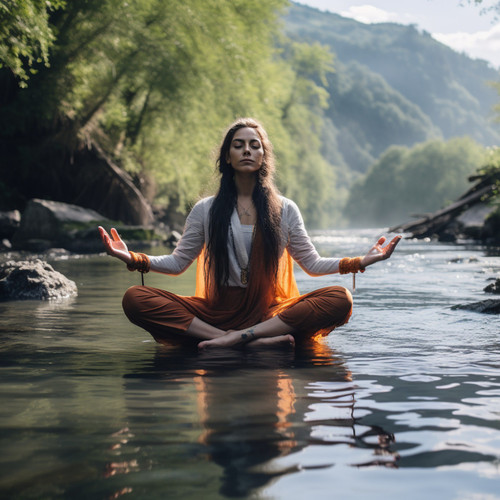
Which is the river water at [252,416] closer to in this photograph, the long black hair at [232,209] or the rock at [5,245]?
the long black hair at [232,209]

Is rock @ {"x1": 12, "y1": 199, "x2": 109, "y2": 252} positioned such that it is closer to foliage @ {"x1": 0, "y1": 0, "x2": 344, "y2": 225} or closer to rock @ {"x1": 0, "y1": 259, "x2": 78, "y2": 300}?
foliage @ {"x1": 0, "y1": 0, "x2": 344, "y2": 225}

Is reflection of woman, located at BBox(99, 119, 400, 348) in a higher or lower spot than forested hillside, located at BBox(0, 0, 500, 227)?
lower

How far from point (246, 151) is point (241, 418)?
→ 2.56 m

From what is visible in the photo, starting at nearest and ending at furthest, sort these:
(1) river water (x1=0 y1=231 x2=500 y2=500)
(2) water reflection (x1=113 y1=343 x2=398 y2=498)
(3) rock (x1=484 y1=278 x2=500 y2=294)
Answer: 1. (1) river water (x1=0 y1=231 x2=500 y2=500)
2. (2) water reflection (x1=113 y1=343 x2=398 y2=498)
3. (3) rock (x1=484 y1=278 x2=500 y2=294)

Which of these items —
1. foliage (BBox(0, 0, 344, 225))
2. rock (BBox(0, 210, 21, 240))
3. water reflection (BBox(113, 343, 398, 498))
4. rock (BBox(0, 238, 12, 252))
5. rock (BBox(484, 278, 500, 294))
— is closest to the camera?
water reflection (BBox(113, 343, 398, 498))

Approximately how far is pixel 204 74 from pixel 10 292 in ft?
57.3

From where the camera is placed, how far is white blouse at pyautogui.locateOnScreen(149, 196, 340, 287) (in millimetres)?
5352

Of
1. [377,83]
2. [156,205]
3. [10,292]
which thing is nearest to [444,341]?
[10,292]

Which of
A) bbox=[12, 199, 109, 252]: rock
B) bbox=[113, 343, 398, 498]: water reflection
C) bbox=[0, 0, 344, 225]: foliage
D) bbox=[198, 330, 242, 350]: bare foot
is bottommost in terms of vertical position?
bbox=[113, 343, 398, 498]: water reflection

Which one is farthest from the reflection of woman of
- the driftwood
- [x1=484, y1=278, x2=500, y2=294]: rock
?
the driftwood

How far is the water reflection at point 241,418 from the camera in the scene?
254 centimetres

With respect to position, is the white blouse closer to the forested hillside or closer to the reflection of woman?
the reflection of woman

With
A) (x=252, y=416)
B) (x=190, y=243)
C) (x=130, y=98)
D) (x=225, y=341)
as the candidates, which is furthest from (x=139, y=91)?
(x=252, y=416)

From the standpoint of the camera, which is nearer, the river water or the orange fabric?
the river water
